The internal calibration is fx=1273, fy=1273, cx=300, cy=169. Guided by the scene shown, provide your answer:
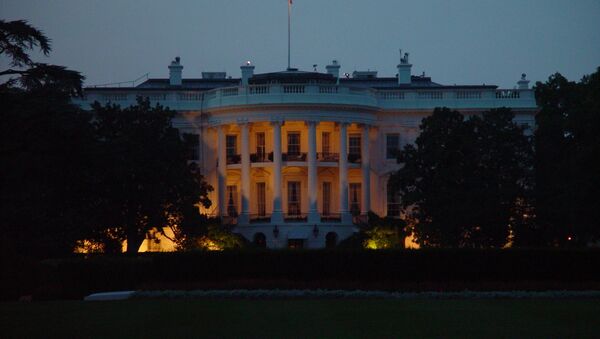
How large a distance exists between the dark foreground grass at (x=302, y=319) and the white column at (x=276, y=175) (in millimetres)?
36938

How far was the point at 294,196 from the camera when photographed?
7644 centimetres

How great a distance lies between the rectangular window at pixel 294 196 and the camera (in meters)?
76.1

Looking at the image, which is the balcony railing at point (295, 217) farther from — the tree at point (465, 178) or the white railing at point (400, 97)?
the tree at point (465, 178)

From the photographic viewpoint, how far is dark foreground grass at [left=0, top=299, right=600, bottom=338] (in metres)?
26.4

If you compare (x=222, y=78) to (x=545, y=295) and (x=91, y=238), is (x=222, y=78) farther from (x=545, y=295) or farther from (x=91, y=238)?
(x=545, y=295)

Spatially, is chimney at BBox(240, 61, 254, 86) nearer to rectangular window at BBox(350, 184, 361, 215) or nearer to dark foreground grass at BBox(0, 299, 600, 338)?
rectangular window at BBox(350, 184, 361, 215)

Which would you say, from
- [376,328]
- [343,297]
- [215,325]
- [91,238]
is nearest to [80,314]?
[215,325]

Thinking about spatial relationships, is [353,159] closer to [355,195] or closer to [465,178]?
[355,195]

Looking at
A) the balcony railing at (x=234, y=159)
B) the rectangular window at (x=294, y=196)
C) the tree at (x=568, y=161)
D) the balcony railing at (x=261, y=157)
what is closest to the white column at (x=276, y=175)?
the balcony railing at (x=261, y=157)

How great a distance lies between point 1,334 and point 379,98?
53330 mm

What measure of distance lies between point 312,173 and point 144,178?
15011 millimetres

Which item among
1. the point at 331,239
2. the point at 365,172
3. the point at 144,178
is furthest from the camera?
the point at 365,172

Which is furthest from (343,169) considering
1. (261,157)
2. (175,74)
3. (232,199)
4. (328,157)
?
(175,74)

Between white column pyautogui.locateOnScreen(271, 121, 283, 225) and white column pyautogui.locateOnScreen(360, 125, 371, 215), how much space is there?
206 inches
